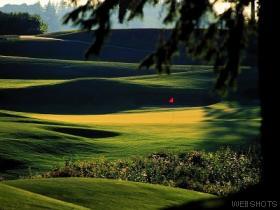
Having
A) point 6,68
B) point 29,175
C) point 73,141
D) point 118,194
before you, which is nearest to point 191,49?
point 118,194

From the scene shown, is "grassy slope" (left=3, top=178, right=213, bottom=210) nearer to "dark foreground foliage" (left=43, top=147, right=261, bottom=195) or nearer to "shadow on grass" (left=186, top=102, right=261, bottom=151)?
"dark foreground foliage" (left=43, top=147, right=261, bottom=195)

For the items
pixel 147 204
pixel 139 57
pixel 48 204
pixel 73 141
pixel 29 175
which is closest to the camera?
pixel 48 204

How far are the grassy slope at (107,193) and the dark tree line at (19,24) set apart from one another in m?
145

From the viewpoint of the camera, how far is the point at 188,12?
31.0ft

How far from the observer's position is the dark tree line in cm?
16057

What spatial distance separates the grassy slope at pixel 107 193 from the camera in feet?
52.9

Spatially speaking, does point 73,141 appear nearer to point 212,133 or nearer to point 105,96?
point 212,133

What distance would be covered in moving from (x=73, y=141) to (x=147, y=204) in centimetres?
1714

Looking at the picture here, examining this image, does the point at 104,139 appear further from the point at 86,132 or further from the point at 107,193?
the point at 107,193

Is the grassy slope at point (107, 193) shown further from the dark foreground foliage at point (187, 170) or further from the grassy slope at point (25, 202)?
the dark foreground foliage at point (187, 170)

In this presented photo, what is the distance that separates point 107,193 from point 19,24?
506ft

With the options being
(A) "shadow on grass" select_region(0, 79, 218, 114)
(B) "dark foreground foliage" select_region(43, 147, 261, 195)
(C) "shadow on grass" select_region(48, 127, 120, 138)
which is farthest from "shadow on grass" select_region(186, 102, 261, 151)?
(A) "shadow on grass" select_region(0, 79, 218, 114)

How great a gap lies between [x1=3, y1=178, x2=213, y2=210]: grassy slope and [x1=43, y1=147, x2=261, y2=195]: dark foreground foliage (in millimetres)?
3795

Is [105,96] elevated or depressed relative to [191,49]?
depressed
